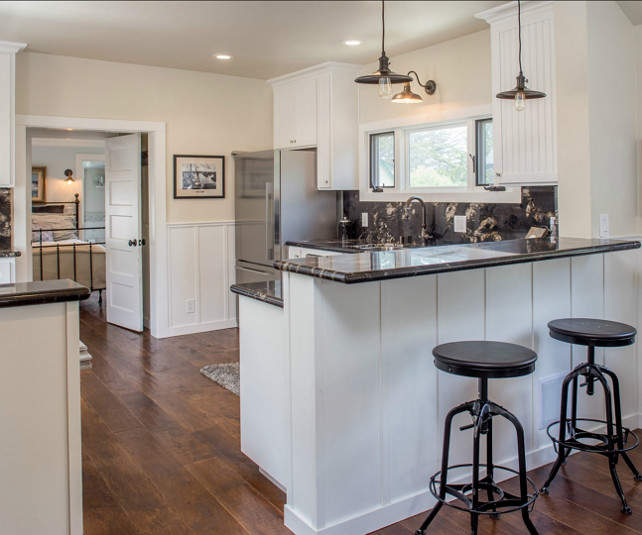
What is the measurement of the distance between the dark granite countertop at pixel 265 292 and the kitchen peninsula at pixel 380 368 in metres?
0.02

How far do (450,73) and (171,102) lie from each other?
7.77 ft

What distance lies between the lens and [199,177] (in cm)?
533

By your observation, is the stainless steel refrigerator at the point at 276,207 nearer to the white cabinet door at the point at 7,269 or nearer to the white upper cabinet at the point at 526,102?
the white cabinet door at the point at 7,269

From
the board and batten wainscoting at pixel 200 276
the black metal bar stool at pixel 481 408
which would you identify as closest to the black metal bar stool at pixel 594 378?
the black metal bar stool at pixel 481 408

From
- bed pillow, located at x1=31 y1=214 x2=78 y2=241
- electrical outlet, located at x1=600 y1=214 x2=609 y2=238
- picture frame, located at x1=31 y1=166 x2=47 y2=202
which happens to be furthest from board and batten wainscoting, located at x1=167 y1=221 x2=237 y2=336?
picture frame, located at x1=31 y1=166 x2=47 y2=202

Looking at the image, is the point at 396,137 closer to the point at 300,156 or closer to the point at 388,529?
the point at 300,156

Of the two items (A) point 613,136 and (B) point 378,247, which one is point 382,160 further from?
(A) point 613,136

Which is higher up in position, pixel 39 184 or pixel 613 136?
pixel 39 184

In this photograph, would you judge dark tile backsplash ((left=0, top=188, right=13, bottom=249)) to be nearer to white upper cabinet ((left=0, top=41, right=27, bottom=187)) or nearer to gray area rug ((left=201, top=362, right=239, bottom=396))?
white upper cabinet ((left=0, top=41, right=27, bottom=187))

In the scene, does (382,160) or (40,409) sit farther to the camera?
(382,160)

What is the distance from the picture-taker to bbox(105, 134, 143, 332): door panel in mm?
5320

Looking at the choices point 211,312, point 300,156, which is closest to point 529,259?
point 300,156

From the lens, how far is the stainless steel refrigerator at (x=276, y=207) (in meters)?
4.91

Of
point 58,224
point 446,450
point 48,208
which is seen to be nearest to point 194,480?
point 446,450
